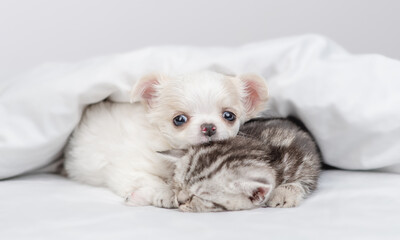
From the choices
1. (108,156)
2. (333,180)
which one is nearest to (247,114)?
(333,180)

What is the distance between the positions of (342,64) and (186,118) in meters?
0.72

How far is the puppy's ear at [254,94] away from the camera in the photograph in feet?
7.22

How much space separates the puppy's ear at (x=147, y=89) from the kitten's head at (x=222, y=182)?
1.31ft

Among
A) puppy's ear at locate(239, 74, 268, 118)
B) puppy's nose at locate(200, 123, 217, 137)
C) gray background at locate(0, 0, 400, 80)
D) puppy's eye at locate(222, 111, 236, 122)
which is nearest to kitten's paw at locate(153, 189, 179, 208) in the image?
puppy's nose at locate(200, 123, 217, 137)

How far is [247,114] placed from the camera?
2.29m

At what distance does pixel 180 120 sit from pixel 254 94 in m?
0.35

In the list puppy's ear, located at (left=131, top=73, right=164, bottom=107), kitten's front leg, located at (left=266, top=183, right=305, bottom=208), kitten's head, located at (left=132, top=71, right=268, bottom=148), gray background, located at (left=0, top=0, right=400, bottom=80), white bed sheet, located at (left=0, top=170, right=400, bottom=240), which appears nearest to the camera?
white bed sheet, located at (left=0, top=170, right=400, bottom=240)

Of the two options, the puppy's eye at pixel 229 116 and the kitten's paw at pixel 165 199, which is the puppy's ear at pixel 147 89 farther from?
the kitten's paw at pixel 165 199

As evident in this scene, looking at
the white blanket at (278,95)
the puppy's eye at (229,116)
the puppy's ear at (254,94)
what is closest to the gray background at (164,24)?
the white blanket at (278,95)

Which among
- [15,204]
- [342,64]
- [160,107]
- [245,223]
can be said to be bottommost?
[15,204]

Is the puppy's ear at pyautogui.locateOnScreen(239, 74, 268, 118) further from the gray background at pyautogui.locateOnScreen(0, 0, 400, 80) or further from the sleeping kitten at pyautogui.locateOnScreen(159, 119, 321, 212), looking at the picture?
the gray background at pyautogui.locateOnScreen(0, 0, 400, 80)

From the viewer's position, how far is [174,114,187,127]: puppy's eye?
209 cm

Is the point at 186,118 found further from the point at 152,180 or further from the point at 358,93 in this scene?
the point at 358,93

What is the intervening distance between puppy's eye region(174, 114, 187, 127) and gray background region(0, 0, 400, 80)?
6.02 ft
